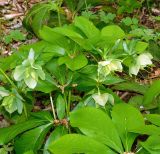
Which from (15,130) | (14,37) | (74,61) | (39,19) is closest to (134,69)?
(74,61)

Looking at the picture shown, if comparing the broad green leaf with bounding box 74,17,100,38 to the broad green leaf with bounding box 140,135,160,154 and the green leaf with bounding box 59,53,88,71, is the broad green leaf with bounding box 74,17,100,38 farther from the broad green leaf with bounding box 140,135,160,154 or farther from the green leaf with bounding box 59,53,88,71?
the broad green leaf with bounding box 140,135,160,154

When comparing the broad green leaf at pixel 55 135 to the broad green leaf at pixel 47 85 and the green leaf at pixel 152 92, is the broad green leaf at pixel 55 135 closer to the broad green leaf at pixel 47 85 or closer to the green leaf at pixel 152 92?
the broad green leaf at pixel 47 85

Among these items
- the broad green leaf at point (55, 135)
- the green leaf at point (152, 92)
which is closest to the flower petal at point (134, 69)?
the green leaf at point (152, 92)

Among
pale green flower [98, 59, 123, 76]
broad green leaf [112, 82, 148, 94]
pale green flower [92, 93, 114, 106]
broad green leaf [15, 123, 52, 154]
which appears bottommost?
broad green leaf [112, 82, 148, 94]

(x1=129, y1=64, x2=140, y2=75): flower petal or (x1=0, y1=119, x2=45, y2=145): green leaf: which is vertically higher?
(x1=129, y1=64, x2=140, y2=75): flower petal

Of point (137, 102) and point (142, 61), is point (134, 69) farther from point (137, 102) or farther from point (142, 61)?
point (137, 102)

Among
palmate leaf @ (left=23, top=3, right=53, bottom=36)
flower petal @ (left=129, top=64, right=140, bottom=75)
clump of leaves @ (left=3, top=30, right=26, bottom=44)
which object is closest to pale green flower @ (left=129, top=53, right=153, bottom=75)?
flower petal @ (left=129, top=64, right=140, bottom=75)
